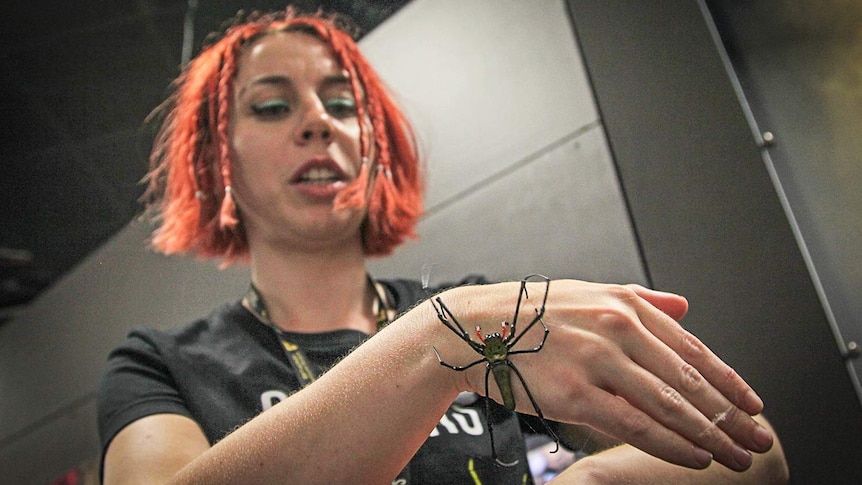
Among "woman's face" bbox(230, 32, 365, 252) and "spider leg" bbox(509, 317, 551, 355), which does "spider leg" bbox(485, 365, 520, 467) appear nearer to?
"spider leg" bbox(509, 317, 551, 355)

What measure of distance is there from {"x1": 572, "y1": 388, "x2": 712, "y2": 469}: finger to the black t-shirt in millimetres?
90

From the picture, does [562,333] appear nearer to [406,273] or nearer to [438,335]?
[438,335]

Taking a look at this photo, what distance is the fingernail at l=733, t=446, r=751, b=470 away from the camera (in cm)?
45

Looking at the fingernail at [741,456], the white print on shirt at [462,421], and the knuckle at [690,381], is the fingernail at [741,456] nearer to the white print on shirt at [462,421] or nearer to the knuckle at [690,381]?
the knuckle at [690,381]

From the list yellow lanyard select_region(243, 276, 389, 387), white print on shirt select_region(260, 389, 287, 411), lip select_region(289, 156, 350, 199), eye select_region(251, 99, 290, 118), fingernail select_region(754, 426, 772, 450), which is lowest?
fingernail select_region(754, 426, 772, 450)

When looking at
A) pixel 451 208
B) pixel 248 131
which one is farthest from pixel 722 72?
pixel 248 131

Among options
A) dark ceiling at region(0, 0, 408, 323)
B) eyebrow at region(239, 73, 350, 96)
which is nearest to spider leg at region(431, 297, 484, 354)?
eyebrow at region(239, 73, 350, 96)

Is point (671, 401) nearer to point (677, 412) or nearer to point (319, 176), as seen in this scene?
point (677, 412)

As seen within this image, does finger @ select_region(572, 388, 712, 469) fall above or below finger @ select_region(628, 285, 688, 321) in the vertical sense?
below

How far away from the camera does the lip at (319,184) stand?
72cm

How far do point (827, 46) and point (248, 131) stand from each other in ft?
1.97

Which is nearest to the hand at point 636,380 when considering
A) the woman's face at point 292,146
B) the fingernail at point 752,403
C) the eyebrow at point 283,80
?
the fingernail at point 752,403

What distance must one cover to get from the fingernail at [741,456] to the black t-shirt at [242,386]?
0.17 m

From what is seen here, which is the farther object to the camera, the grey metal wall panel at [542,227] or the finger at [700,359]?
the grey metal wall panel at [542,227]
